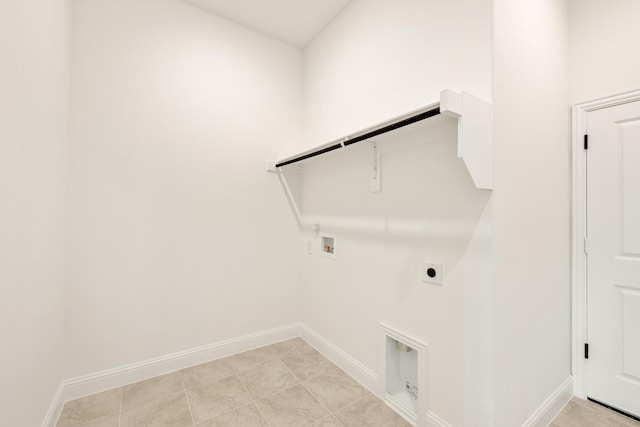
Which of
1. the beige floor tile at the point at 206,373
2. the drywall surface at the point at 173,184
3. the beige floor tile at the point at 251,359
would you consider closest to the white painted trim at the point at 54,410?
the drywall surface at the point at 173,184

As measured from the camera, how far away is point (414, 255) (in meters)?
1.65

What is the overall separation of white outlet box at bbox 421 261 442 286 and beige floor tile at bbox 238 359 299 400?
124 centimetres

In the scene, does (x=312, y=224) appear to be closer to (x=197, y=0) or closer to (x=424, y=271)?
(x=424, y=271)

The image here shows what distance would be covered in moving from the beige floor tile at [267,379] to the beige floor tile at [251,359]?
0.18 ft

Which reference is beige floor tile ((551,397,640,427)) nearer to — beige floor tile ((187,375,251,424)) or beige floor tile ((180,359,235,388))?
beige floor tile ((187,375,251,424))

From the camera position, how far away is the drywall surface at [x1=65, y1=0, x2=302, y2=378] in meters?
1.91

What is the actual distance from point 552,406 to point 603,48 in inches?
85.8

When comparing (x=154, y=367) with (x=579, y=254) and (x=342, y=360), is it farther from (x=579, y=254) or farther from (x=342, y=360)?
(x=579, y=254)

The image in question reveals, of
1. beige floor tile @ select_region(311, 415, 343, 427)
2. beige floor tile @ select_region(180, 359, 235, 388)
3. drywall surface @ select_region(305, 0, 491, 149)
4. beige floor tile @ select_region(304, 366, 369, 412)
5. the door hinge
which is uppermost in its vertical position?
drywall surface @ select_region(305, 0, 491, 149)

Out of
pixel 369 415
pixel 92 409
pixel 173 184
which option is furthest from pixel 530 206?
pixel 92 409

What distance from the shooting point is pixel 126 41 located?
2021 mm

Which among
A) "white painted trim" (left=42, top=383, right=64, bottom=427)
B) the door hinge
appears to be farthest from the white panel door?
"white painted trim" (left=42, top=383, right=64, bottom=427)

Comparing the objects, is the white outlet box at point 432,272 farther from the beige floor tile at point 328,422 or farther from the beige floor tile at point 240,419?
the beige floor tile at point 240,419

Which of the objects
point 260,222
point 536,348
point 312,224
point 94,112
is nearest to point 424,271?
point 536,348
